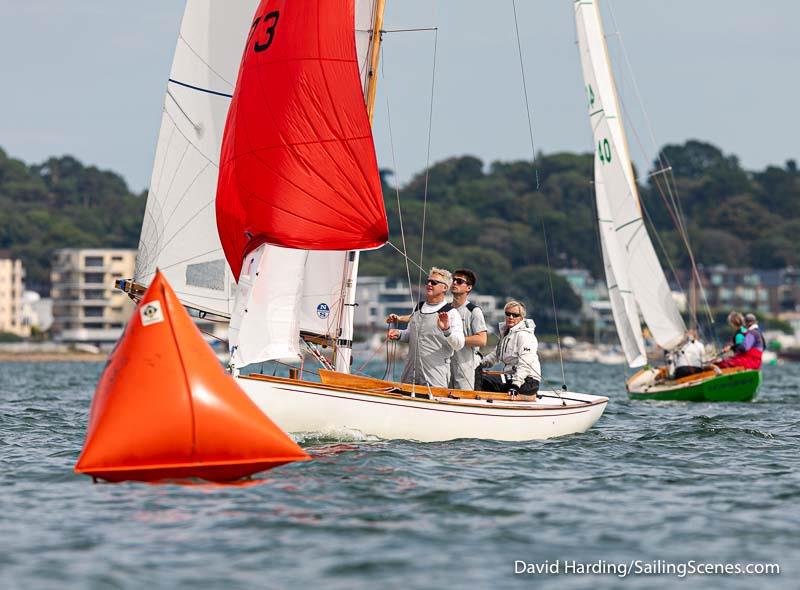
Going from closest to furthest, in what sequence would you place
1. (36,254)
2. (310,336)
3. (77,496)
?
(77,496) → (310,336) → (36,254)

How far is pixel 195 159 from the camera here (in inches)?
729

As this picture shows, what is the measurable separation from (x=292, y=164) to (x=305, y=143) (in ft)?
0.84

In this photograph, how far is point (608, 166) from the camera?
30516mm

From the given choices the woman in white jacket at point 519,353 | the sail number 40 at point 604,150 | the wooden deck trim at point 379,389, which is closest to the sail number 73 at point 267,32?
the wooden deck trim at point 379,389

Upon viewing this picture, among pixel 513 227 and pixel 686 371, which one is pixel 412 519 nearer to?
pixel 686 371

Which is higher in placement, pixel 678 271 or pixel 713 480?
pixel 678 271

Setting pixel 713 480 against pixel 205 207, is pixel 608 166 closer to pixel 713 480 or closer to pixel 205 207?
pixel 205 207

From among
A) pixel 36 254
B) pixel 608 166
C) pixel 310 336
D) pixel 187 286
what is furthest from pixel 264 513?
pixel 36 254

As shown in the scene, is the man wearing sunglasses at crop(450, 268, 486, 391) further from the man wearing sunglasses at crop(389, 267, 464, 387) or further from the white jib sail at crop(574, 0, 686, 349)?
the white jib sail at crop(574, 0, 686, 349)

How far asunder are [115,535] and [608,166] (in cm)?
2270

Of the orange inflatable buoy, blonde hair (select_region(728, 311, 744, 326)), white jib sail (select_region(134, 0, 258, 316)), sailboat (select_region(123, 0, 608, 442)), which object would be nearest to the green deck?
blonde hair (select_region(728, 311, 744, 326))

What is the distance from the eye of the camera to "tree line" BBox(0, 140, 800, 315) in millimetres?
162500

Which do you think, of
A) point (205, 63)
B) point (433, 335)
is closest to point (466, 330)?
point (433, 335)

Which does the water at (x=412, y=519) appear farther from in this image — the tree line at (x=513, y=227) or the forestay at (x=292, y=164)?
the tree line at (x=513, y=227)
